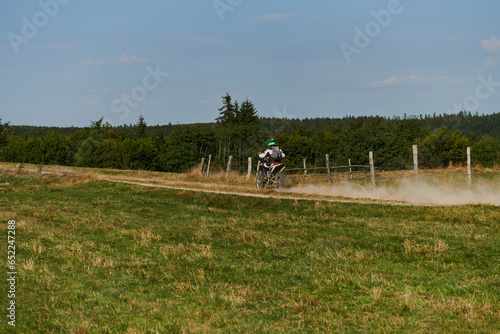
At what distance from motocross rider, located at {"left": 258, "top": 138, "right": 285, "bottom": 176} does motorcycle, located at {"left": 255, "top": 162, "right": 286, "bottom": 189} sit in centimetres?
11

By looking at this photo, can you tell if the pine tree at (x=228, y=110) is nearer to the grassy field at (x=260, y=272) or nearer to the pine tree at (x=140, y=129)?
the pine tree at (x=140, y=129)

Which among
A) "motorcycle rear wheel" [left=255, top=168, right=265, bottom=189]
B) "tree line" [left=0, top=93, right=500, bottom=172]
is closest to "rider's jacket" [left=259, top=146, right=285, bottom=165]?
"motorcycle rear wheel" [left=255, top=168, right=265, bottom=189]

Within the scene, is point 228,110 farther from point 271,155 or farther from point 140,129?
point 271,155

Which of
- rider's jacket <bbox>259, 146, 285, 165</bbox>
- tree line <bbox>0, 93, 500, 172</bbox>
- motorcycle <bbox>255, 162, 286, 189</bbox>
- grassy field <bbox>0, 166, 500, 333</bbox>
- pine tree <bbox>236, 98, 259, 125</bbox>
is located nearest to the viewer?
grassy field <bbox>0, 166, 500, 333</bbox>

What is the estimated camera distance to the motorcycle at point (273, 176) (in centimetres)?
2097

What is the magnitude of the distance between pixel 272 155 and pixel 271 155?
1.8 inches

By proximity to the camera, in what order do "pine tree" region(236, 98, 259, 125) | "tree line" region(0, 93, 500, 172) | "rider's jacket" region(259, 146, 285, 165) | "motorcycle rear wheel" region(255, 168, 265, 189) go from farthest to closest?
"pine tree" region(236, 98, 259, 125)
"tree line" region(0, 93, 500, 172)
"motorcycle rear wheel" region(255, 168, 265, 189)
"rider's jacket" region(259, 146, 285, 165)

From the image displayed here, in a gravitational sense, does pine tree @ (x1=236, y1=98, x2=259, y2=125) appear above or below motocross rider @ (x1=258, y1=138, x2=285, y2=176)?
above

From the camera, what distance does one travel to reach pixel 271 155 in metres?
20.7

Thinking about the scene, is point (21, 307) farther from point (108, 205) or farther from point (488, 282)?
point (108, 205)

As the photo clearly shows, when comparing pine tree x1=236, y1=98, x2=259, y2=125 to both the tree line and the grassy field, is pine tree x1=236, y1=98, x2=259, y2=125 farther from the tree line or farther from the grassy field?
the grassy field

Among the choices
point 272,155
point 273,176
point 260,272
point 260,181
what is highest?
point 272,155

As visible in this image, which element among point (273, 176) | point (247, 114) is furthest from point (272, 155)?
point (247, 114)

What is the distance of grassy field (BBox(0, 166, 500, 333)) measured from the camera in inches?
209
